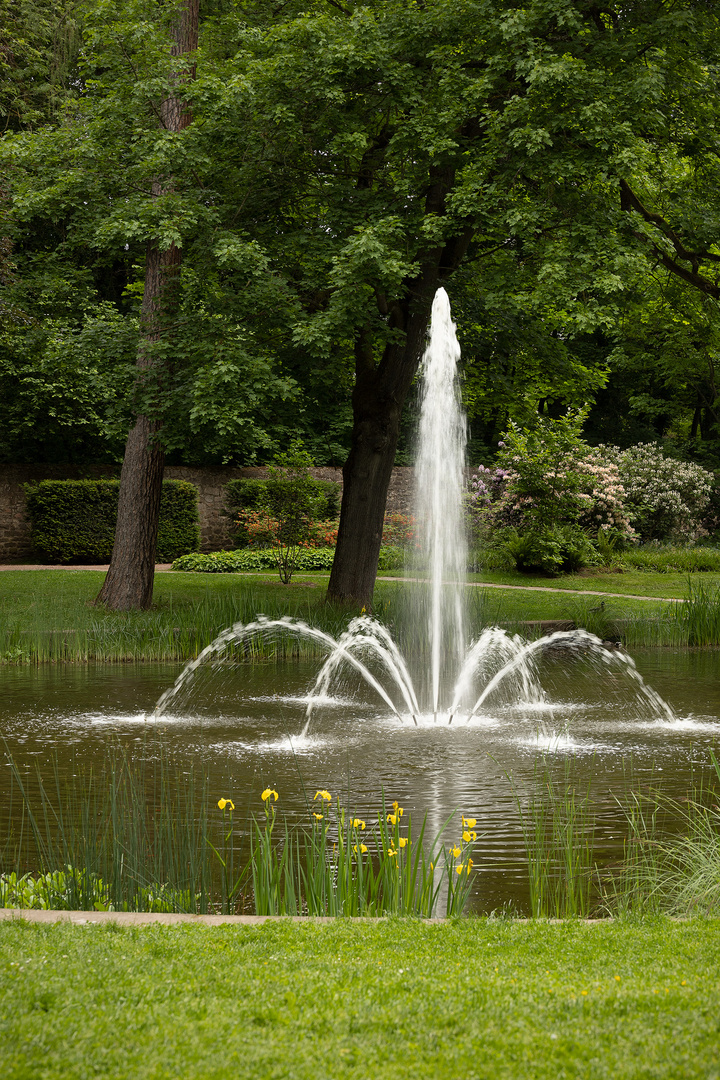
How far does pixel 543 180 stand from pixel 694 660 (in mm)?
5795

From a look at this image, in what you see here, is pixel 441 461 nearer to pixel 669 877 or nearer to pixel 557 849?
pixel 557 849

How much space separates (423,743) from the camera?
318 inches

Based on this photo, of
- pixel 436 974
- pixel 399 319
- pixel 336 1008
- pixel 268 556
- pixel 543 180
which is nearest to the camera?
pixel 336 1008

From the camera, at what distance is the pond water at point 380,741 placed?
6.25 meters

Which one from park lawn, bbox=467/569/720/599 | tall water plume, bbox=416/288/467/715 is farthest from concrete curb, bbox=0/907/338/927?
park lawn, bbox=467/569/720/599

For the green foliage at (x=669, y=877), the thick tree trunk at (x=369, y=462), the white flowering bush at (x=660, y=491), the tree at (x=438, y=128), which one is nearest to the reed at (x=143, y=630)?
the thick tree trunk at (x=369, y=462)

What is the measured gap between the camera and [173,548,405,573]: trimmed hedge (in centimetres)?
2273

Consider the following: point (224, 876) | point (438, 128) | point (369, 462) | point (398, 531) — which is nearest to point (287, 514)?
point (398, 531)

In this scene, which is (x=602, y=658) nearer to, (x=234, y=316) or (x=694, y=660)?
(x=694, y=660)

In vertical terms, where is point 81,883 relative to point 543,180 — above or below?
below

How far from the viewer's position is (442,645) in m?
12.8

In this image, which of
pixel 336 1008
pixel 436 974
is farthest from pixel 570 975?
pixel 336 1008

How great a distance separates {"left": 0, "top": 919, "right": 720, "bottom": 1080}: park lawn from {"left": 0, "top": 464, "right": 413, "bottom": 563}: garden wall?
21.6m

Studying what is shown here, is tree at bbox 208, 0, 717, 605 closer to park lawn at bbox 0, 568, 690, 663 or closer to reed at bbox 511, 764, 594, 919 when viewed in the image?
park lawn at bbox 0, 568, 690, 663
